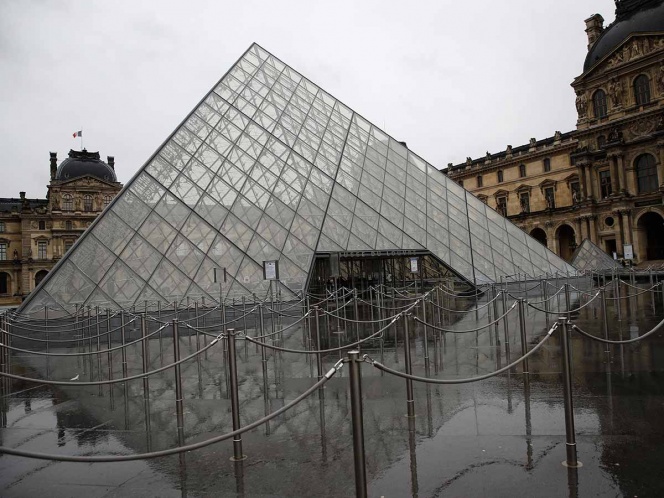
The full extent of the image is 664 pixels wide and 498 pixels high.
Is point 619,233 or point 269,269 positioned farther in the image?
point 619,233

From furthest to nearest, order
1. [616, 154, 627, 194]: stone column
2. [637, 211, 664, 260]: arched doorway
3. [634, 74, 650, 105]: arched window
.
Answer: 1. [616, 154, 627, 194]: stone column
2. [637, 211, 664, 260]: arched doorway
3. [634, 74, 650, 105]: arched window

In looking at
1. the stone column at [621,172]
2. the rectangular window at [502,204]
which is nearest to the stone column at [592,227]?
the stone column at [621,172]

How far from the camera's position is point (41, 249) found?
→ 194 feet

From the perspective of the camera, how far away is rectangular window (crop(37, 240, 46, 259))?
193 ft

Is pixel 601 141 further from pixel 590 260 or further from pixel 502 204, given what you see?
pixel 590 260

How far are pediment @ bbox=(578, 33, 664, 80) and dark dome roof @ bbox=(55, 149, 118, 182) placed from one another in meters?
55.5

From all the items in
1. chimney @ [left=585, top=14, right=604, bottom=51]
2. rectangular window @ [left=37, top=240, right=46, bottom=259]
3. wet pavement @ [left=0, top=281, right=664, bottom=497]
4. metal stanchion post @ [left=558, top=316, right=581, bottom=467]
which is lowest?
wet pavement @ [left=0, top=281, right=664, bottom=497]

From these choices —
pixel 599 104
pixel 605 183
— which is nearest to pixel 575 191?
pixel 605 183

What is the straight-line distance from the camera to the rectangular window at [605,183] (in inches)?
1682

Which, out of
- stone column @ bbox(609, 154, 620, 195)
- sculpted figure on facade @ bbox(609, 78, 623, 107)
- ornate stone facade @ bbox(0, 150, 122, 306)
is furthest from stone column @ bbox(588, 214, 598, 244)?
ornate stone facade @ bbox(0, 150, 122, 306)

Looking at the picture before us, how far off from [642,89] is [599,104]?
139 inches

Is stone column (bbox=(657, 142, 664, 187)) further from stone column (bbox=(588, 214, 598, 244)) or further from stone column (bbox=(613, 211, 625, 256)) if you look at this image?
stone column (bbox=(588, 214, 598, 244))

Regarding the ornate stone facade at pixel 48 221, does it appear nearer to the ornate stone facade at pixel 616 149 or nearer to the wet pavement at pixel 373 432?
the ornate stone facade at pixel 616 149

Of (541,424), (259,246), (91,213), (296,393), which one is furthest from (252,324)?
(91,213)
